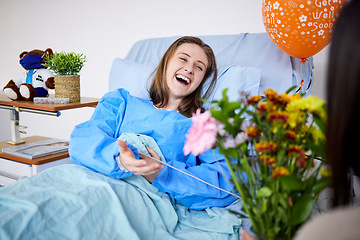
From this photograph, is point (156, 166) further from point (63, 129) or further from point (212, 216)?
point (63, 129)

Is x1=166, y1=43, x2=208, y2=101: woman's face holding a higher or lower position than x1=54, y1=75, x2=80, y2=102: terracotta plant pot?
higher

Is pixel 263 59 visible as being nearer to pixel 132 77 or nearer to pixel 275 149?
pixel 132 77

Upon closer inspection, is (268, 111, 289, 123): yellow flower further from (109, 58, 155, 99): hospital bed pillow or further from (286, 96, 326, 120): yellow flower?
(109, 58, 155, 99): hospital bed pillow

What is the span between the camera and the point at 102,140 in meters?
1.14

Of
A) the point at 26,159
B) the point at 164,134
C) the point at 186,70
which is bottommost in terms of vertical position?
the point at 26,159

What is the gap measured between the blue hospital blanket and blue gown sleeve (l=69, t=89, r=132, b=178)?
4 cm

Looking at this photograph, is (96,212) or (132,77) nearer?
(96,212)

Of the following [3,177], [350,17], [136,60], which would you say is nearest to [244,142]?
[350,17]

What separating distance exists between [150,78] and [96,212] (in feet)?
2.78

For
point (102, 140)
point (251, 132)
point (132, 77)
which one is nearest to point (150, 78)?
point (132, 77)

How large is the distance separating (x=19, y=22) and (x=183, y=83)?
237cm

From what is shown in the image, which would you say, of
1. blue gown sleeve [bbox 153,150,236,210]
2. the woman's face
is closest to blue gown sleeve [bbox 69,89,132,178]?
blue gown sleeve [bbox 153,150,236,210]

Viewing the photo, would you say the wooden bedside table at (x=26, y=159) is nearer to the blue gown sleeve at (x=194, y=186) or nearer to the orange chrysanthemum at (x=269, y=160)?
the blue gown sleeve at (x=194, y=186)

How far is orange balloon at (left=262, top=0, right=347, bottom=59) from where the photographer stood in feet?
3.54
